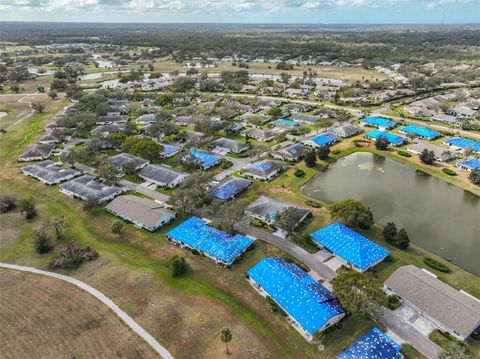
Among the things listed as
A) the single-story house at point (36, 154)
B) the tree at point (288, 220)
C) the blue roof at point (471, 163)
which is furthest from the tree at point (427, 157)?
the single-story house at point (36, 154)

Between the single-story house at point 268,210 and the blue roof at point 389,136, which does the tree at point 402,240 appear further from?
the blue roof at point 389,136

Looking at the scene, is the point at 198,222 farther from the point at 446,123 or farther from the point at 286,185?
the point at 446,123

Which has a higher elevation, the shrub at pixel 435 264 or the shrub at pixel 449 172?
the shrub at pixel 449 172

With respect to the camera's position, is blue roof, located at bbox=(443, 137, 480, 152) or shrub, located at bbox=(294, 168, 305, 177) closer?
shrub, located at bbox=(294, 168, 305, 177)

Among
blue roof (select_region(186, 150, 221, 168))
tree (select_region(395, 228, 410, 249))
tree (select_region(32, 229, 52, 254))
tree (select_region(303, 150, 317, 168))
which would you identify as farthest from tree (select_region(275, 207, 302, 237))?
tree (select_region(32, 229, 52, 254))

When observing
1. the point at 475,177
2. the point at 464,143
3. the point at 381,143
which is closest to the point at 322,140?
the point at 381,143

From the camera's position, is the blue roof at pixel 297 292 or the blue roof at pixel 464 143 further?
the blue roof at pixel 464 143

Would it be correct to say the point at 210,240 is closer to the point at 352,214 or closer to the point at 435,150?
the point at 352,214

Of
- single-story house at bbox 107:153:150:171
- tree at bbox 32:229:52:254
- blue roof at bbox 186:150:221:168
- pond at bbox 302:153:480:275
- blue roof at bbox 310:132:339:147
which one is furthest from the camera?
blue roof at bbox 310:132:339:147

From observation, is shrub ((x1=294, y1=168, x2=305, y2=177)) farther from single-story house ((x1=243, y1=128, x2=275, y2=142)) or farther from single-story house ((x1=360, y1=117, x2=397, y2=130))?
single-story house ((x1=360, y1=117, x2=397, y2=130))
